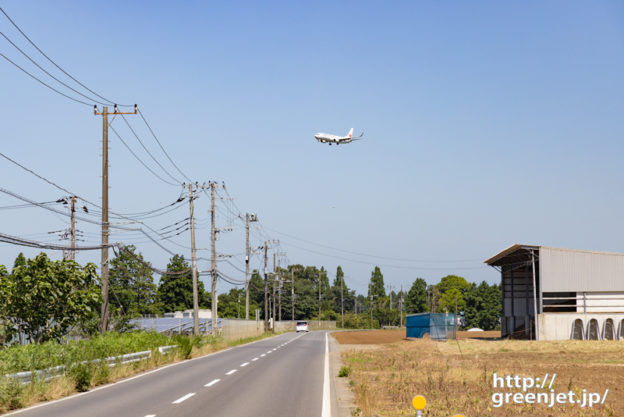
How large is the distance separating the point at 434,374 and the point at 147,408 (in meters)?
11.0

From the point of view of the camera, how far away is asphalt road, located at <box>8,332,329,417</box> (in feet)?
45.6

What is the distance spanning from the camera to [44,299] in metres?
32.2

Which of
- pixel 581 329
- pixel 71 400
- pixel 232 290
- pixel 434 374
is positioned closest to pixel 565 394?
pixel 434 374

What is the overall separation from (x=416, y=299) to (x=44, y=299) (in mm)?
150618

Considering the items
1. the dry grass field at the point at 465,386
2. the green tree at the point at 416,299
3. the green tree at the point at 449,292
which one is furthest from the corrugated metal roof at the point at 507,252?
the green tree at the point at 416,299

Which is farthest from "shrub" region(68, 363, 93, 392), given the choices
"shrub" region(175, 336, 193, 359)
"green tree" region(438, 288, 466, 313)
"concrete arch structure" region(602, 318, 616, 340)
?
"green tree" region(438, 288, 466, 313)

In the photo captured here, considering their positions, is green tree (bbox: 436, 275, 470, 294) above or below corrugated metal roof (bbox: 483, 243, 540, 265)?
below

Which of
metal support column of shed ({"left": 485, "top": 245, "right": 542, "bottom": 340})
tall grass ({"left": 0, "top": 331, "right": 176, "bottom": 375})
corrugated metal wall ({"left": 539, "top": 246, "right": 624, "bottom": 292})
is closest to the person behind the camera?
tall grass ({"left": 0, "top": 331, "right": 176, "bottom": 375})

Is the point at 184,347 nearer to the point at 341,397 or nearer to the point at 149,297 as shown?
the point at 341,397

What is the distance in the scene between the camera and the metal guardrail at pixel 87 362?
1686 centimetres

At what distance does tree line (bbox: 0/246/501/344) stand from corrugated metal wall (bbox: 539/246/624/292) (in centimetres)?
1411

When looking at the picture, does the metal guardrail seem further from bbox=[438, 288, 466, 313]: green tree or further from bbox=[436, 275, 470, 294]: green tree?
bbox=[436, 275, 470, 294]: green tree

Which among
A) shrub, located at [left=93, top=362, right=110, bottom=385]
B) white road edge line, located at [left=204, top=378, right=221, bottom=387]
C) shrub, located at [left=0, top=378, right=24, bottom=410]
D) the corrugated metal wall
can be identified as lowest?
white road edge line, located at [left=204, top=378, right=221, bottom=387]

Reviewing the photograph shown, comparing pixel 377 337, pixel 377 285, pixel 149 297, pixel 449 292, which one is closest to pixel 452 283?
pixel 449 292
